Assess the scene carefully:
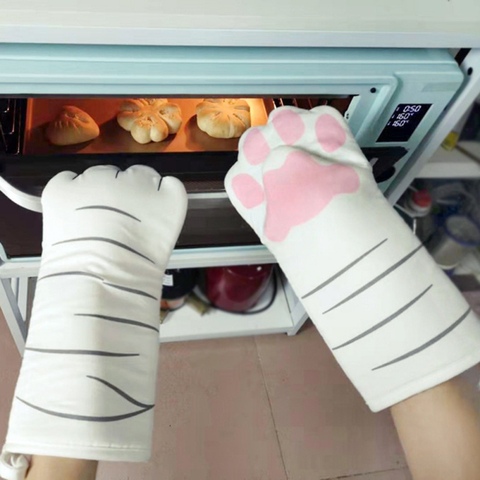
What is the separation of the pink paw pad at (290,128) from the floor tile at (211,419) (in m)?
0.67

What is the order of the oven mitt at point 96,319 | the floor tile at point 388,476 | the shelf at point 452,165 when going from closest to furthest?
1. the oven mitt at point 96,319
2. the shelf at point 452,165
3. the floor tile at point 388,476

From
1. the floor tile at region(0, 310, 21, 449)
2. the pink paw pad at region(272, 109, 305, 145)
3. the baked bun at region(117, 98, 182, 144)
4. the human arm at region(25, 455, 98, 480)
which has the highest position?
the pink paw pad at region(272, 109, 305, 145)

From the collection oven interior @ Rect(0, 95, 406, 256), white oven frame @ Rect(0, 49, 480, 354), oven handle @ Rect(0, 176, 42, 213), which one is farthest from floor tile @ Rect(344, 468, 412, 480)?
oven handle @ Rect(0, 176, 42, 213)

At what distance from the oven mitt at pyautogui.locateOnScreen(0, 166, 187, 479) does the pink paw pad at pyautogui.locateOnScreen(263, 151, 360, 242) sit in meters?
0.10

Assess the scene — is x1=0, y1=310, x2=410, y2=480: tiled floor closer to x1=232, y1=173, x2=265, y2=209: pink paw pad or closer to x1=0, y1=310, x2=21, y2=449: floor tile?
x1=0, y1=310, x2=21, y2=449: floor tile

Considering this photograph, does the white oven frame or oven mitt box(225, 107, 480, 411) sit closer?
oven mitt box(225, 107, 480, 411)

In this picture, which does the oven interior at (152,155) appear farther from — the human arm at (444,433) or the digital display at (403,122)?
the human arm at (444,433)

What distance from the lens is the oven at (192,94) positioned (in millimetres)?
472

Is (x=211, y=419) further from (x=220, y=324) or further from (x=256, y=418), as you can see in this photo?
(x=220, y=324)

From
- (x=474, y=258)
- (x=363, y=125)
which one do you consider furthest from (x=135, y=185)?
(x=474, y=258)

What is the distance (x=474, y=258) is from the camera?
120 centimetres

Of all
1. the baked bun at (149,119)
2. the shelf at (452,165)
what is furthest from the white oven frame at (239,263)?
the baked bun at (149,119)

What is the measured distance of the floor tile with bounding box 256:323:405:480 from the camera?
3.26 ft

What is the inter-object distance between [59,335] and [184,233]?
1.20ft
